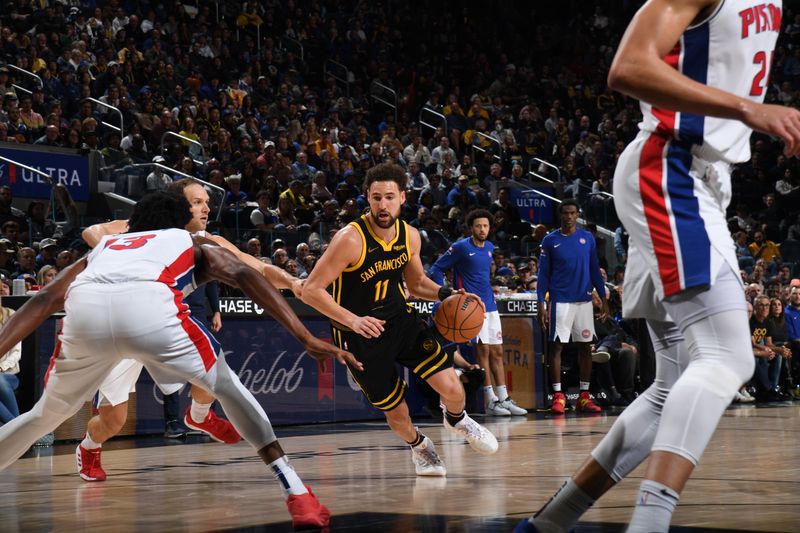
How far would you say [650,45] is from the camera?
305 centimetres

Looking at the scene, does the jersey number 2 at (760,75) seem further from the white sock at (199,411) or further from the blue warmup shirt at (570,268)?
the blue warmup shirt at (570,268)

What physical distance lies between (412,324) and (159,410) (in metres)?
4.33

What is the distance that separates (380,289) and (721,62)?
380cm

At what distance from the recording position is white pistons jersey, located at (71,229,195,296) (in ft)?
14.8

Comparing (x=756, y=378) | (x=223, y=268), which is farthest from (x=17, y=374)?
(x=756, y=378)

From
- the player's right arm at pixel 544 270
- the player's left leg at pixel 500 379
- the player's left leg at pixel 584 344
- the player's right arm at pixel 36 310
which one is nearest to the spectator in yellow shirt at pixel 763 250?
the player's left leg at pixel 584 344

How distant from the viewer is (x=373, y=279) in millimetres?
6770

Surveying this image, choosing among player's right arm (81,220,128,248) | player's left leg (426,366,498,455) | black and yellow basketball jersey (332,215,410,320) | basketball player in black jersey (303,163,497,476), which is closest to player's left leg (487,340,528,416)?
player's left leg (426,366,498,455)

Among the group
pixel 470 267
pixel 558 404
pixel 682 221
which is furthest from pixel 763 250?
pixel 682 221

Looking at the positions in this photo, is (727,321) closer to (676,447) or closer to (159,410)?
(676,447)

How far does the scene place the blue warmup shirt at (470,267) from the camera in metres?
11.9

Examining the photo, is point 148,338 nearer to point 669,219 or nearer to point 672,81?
point 669,219

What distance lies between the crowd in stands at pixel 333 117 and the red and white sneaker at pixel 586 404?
2.54m

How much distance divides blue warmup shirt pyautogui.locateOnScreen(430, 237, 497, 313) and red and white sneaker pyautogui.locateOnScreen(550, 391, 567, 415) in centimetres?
126
